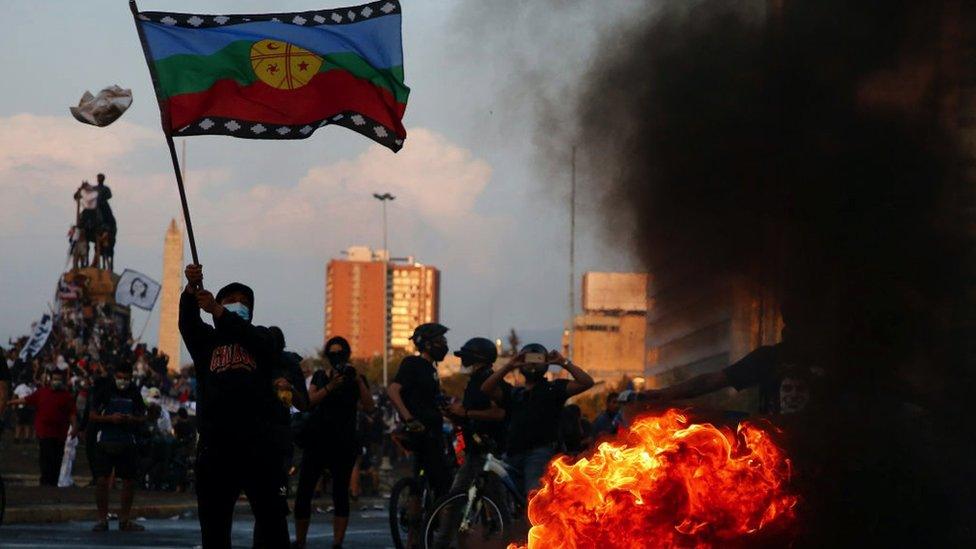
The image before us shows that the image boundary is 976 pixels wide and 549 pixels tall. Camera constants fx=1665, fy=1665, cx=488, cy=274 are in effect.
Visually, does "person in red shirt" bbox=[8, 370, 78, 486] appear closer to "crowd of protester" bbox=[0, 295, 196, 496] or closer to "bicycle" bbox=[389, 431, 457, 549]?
"crowd of protester" bbox=[0, 295, 196, 496]

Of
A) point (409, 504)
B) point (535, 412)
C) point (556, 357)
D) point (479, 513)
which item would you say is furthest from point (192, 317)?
point (409, 504)

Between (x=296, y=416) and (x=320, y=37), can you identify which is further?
(x=296, y=416)

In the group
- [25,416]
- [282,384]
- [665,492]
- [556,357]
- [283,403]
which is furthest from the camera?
[25,416]

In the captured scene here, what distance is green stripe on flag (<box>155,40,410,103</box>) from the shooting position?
9.16 meters

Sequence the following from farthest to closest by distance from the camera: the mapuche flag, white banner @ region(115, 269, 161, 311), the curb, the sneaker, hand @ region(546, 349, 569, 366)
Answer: white banner @ region(115, 269, 161, 311), the curb, the sneaker, hand @ region(546, 349, 569, 366), the mapuche flag

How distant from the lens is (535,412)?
34.2ft

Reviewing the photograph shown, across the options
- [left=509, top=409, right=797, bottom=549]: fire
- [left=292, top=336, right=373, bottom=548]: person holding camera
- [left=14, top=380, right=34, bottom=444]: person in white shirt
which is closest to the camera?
[left=509, top=409, right=797, bottom=549]: fire

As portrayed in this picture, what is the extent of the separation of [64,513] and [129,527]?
2.21 metres

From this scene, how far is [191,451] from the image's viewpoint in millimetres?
24328

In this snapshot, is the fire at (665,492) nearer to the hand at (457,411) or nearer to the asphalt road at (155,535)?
the hand at (457,411)

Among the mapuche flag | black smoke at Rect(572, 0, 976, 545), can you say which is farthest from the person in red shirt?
the mapuche flag

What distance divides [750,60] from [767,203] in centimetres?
95

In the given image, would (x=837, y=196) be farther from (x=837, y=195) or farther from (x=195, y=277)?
(x=195, y=277)

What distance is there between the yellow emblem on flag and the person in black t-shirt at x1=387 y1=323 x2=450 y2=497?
2366 millimetres
